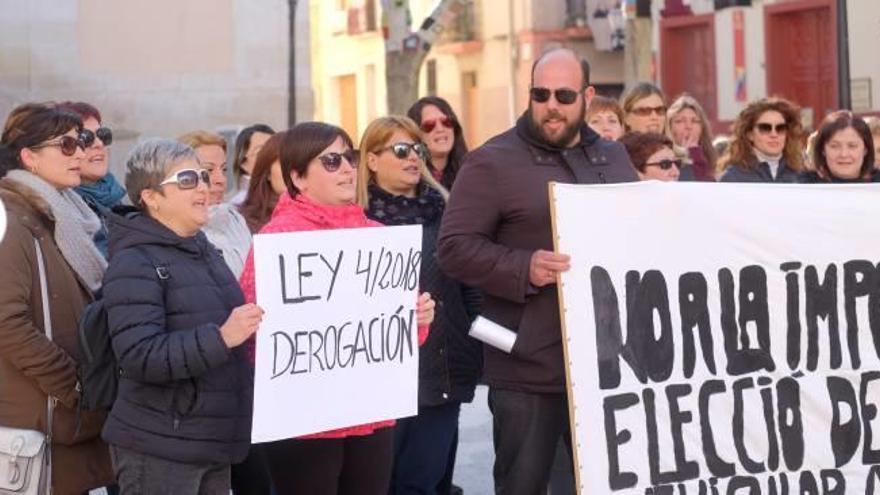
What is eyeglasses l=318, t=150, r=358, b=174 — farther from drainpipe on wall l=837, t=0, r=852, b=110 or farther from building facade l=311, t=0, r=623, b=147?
building facade l=311, t=0, r=623, b=147

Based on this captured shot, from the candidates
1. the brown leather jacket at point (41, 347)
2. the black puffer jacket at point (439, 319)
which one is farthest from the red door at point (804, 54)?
the brown leather jacket at point (41, 347)

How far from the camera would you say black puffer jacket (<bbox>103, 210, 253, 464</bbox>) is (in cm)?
480

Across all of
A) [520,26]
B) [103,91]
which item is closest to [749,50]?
[520,26]

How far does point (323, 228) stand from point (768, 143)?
2.95m

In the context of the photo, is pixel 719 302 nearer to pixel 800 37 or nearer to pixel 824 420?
pixel 824 420

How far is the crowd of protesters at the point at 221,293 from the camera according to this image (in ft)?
16.1

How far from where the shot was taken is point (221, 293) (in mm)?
5055

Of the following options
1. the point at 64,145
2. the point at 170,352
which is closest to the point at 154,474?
the point at 170,352

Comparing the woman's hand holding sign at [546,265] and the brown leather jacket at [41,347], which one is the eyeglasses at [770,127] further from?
the brown leather jacket at [41,347]

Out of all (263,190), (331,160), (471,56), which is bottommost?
(263,190)

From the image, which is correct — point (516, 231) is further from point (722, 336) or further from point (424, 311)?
point (722, 336)

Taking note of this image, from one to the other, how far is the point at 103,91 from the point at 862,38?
10.5 meters

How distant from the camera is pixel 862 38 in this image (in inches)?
905

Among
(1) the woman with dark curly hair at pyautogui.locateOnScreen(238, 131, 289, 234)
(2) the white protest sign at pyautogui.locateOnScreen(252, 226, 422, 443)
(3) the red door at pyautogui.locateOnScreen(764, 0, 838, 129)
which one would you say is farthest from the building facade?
(2) the white protest sign at pyautogui.locateOnScreen(252, 226, 422, 443)
